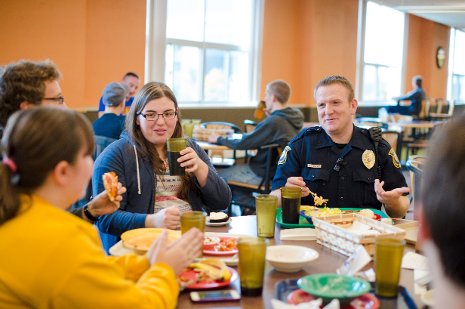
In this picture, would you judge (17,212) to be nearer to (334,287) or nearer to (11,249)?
(11,249)

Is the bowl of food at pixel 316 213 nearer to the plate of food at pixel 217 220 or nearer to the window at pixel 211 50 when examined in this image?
the plate of food at pixel 217 220

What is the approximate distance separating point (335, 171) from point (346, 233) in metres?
0.96

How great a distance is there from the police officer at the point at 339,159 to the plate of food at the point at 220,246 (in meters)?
0.73

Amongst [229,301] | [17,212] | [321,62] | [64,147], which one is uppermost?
[321,62]

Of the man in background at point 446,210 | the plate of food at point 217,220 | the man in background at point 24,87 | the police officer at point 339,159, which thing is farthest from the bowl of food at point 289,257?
the man in background at point 24,87

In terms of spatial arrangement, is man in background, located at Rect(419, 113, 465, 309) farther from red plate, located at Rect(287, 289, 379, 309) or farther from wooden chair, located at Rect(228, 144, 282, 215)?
wooden chair, located at Rect(228, 144, 282, 215)

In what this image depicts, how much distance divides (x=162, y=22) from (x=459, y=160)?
23.3 ft

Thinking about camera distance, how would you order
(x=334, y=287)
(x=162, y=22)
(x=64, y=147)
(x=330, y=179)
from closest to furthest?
(x=64, y=147), (x=334, y=287), (x=330, y=179), (x=162, y=22)

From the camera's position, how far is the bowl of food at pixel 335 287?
1339mm

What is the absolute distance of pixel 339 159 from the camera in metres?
2.73

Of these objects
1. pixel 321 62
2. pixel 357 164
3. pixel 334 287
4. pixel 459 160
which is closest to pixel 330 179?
pixel 357 164

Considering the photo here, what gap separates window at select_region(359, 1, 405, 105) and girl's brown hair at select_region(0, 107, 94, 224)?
11.0m

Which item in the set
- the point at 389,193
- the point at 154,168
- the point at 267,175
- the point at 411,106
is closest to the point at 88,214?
the point at 154,168

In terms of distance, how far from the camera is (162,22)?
7.54 metres
